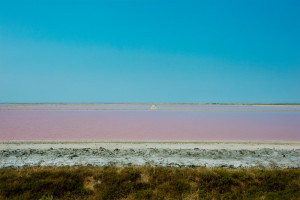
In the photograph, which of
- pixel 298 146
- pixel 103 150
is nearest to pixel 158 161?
pixel 103 150

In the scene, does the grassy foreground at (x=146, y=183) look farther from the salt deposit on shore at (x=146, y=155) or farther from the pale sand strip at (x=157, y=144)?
the pale sand strip at (x=157, y=144)

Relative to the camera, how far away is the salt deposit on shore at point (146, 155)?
7.16 m

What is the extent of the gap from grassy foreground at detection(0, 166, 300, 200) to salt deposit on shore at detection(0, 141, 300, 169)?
0.69 m

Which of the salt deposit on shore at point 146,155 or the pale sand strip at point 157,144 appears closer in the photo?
the salt deposit on shore at point 146,155

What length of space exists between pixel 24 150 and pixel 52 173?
3.89 meters

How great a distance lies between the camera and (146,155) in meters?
8.40

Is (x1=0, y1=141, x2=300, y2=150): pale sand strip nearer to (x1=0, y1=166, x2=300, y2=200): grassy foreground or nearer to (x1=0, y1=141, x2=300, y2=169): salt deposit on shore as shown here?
(x1=0, y1=141, x2=300, y2=169): salt deposit on shore

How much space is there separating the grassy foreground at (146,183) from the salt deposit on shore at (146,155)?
0.69m

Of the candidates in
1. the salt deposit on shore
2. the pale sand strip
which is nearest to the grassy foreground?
the salt deposit on shore

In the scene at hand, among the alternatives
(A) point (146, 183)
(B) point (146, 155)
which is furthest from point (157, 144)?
(A) point (146, 183)

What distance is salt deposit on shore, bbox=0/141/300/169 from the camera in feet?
23.5

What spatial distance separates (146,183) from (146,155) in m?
2.56

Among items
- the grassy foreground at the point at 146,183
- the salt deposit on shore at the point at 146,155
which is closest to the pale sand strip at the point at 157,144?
the salt deposit on shore at the point at 146,155

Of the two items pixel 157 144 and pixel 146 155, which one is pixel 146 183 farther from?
pixel 157 144
